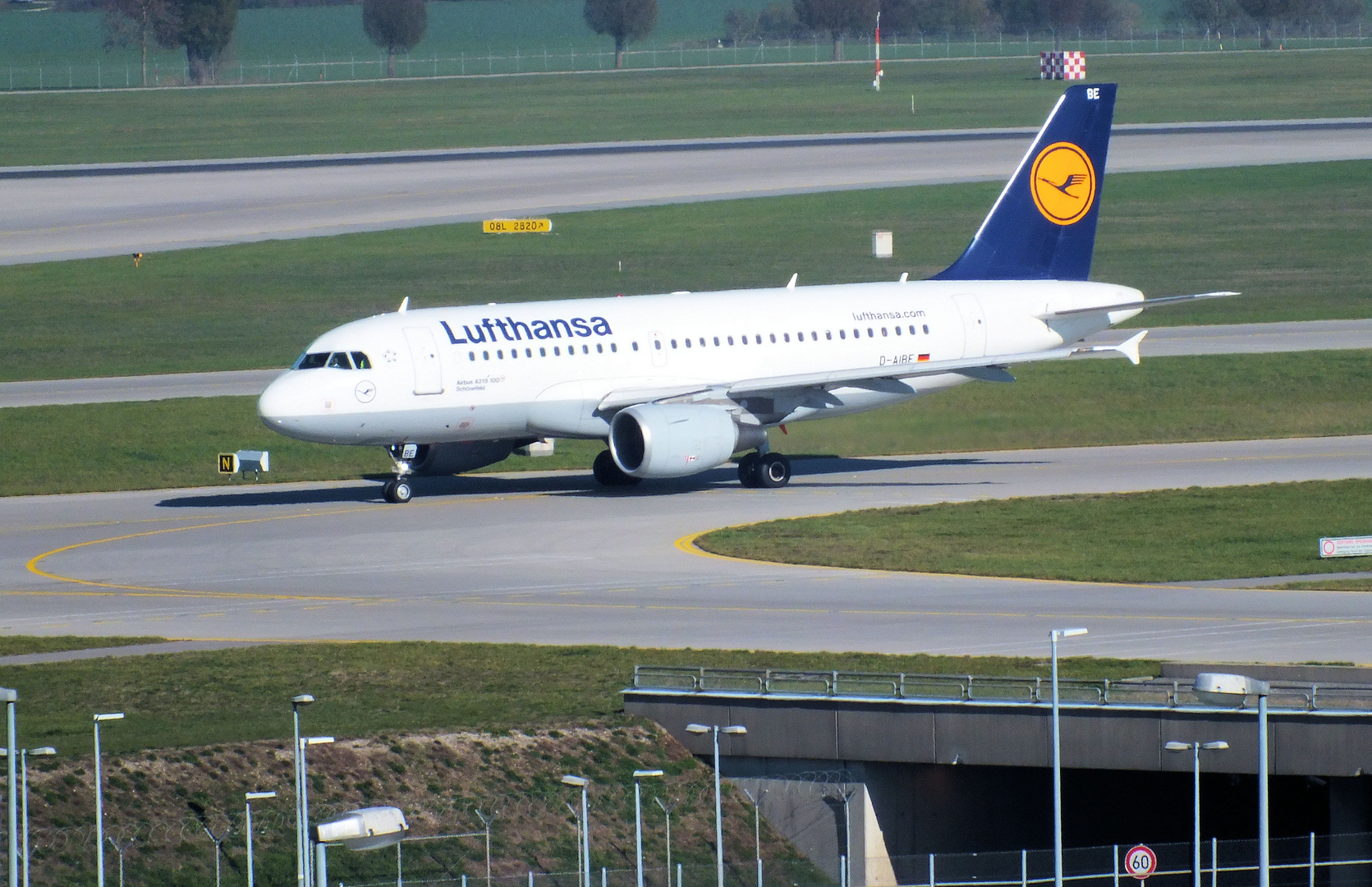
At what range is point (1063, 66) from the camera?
177m

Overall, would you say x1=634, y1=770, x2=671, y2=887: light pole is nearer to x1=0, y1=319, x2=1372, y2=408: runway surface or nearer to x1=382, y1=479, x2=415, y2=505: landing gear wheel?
x1=382, y1=479, x2=415, y2=505: landing gear wheel

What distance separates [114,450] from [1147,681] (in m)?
42.6

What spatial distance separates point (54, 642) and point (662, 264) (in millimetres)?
67575

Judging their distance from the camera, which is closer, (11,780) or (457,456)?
(11,780)

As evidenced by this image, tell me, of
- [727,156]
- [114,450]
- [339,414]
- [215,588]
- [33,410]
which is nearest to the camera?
[215,588]

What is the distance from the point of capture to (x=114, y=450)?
69688 mm

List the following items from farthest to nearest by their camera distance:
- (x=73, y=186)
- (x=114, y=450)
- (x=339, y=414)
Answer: (x=73, y=186), (x=114, y=450), (x=339, y=414)

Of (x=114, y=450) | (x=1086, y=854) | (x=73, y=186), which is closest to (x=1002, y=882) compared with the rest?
(x=1086, y=854)

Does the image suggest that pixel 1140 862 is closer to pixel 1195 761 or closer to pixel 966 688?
pixel 1195 761

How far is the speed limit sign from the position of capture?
3300 centimetres

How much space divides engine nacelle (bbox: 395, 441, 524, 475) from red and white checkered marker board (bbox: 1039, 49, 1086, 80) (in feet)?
399

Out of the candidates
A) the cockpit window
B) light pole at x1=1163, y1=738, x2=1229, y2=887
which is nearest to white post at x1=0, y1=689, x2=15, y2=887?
light pole at x1=1163, y1=738, x2=1229, y2=887

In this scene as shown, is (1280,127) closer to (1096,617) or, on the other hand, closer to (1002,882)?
(1096,617)

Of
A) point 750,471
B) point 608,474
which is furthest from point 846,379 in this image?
point 608,474
